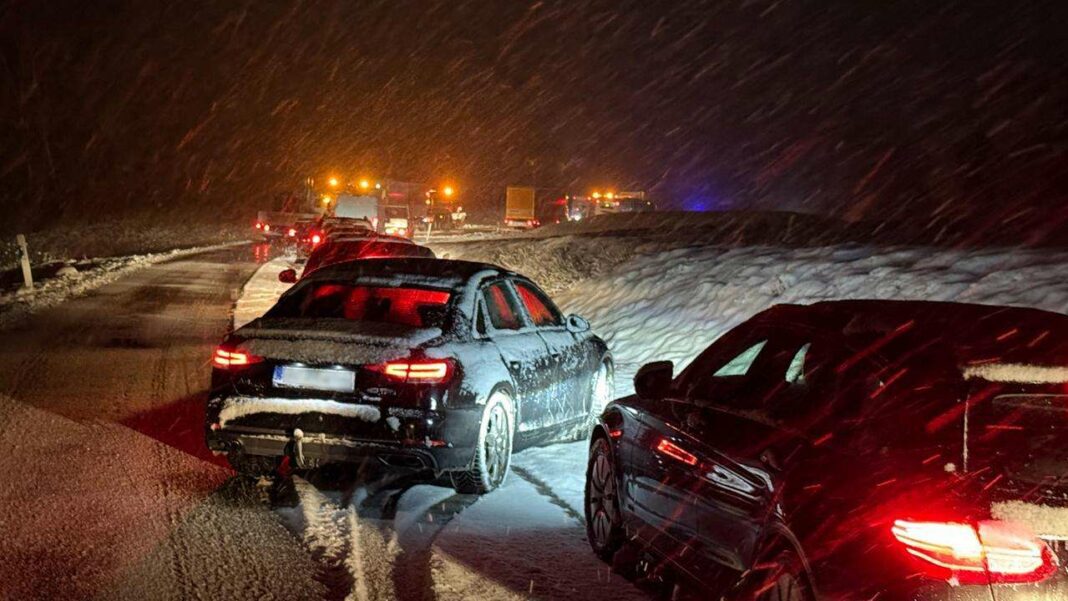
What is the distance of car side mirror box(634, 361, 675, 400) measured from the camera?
218 inches

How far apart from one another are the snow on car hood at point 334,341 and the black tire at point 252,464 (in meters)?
0.90

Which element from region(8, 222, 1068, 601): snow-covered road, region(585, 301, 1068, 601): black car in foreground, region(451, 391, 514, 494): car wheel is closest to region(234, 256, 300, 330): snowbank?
region(8, 222, 1068, 601): snow-covered road

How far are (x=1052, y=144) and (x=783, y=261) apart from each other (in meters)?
52.7

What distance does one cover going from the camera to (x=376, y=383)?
684 centimetres

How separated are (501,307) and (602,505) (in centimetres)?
259

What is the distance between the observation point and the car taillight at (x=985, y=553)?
3.17 metres

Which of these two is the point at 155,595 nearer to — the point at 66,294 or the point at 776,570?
the point at 776,570

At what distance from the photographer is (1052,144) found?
62281 millimetres

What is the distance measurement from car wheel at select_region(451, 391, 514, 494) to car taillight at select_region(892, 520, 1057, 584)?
13.7 feet

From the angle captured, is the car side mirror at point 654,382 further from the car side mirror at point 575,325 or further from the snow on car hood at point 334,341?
the car side mirror at point 575,325

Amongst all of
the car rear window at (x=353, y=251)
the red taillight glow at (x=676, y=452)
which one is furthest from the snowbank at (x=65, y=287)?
the red taillight glow at (x=676, y=452)

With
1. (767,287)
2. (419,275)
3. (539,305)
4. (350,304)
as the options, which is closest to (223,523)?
(350,304)

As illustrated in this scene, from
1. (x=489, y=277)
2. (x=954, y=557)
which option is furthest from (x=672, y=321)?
(x=954, y=557)

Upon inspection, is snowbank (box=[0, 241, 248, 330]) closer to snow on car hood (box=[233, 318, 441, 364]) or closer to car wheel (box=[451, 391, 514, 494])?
snow on car hood (box=[233, 318, 441, 364])
